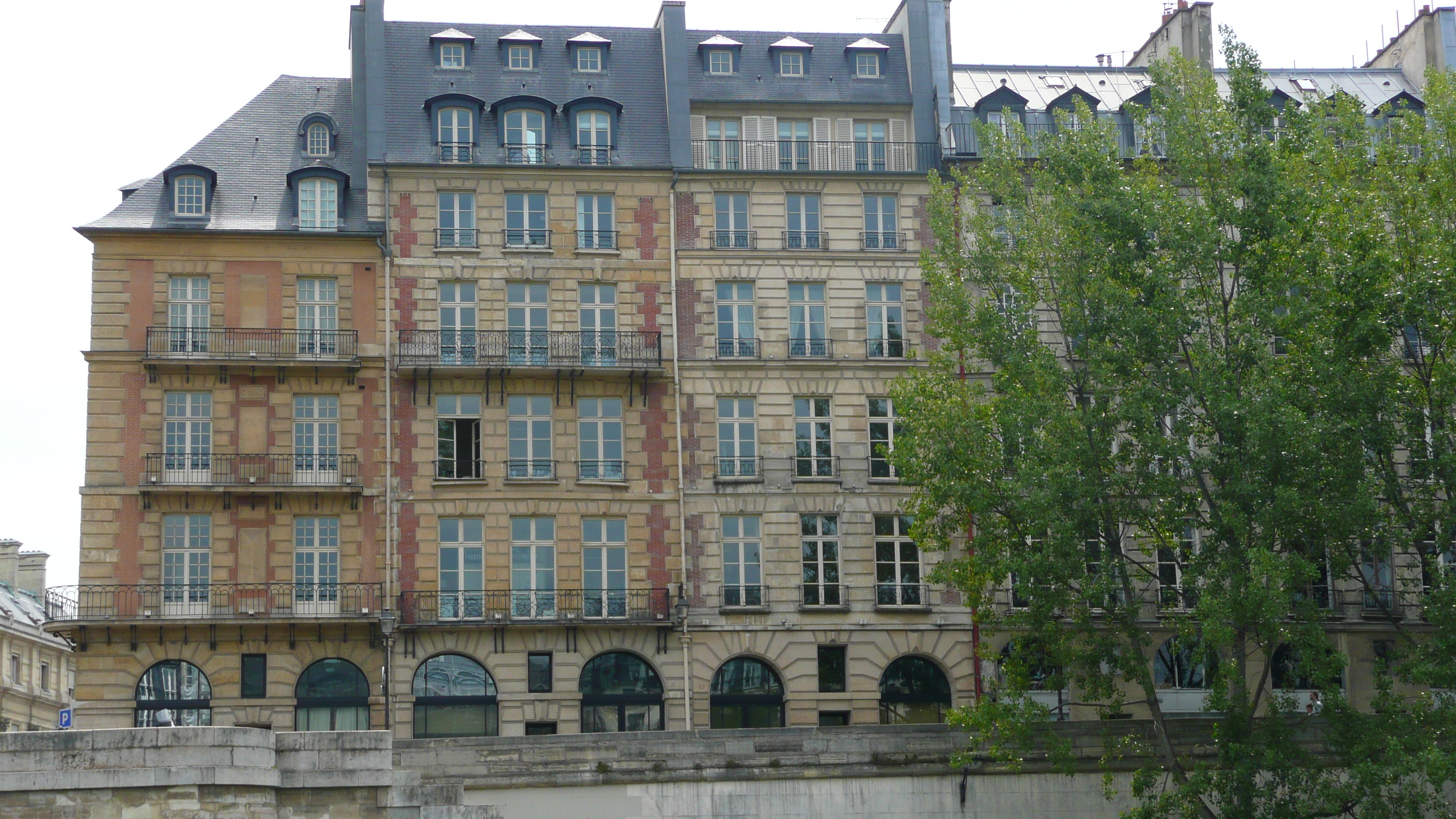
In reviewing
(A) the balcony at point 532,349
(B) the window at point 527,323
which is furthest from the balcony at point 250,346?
(B) the window at point 527,323

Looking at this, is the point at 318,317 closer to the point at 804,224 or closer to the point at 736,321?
the point at 736,321

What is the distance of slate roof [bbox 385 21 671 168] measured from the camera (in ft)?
162

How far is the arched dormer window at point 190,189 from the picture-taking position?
48.1 meters

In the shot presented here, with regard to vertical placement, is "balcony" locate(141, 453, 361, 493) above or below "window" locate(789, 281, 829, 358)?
below

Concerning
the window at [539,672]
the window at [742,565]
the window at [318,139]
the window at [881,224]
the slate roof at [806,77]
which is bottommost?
the window at [539,672]

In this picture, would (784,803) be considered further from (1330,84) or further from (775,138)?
(1330,84)

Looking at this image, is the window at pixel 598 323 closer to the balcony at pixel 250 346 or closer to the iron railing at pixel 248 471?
the balcony at pixel 250 346

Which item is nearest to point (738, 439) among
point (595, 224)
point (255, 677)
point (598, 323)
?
point (598, 323)

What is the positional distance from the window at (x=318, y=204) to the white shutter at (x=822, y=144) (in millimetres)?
11420

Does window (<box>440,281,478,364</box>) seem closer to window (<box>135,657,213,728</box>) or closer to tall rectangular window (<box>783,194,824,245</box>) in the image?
tall rectangular window (<box>783,194,824,245</box>)

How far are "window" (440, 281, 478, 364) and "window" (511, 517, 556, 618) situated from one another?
404 centimetres

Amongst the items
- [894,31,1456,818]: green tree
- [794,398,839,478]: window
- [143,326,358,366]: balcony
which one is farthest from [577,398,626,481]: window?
[894,31,1456,818]: green tree

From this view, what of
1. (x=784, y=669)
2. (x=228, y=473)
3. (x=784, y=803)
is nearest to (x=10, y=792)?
(x=784, y=803)

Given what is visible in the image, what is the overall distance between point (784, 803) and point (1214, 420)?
10588mm
